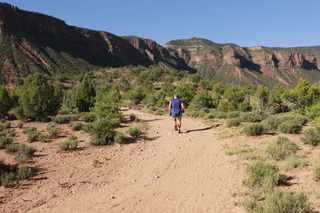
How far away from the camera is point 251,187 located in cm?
429

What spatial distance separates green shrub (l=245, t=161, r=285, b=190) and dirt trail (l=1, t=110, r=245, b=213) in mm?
372

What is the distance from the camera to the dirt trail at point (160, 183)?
4016 mm

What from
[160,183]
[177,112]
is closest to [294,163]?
[160,183]

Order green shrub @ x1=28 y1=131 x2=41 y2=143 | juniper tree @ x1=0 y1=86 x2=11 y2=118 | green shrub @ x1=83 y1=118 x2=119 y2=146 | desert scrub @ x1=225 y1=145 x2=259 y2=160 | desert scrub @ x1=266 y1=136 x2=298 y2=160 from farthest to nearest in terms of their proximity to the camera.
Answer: juniper tree @ x1=0 y1=86 x2=11 y2=118 → green shrub @ x1=28 y1=131 x2=41 y2=143 → green shrub @ x1=83 y1=118 x2=119 y2=146 → desert scrub @ x1=225 y1=145 x2=259 y2=160 → desert scrub @ x1=266 y1=136 x2=298 y2=160

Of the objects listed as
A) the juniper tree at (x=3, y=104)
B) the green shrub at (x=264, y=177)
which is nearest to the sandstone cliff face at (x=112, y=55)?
the juniper tree at (x=3, y=104)

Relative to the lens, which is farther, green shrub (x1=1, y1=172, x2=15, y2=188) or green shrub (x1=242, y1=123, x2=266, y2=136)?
green shrub (x1=242, y1=123, x2=266, y2=136)

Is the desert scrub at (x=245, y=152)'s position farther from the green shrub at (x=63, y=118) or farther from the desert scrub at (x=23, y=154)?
the green shrub at (x=63, y=118)

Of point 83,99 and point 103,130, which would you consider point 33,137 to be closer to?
point 103,130

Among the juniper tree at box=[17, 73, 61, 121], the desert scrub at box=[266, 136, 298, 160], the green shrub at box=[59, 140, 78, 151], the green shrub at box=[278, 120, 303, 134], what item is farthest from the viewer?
the juniper tree at box=[17, 73, 61, 121]

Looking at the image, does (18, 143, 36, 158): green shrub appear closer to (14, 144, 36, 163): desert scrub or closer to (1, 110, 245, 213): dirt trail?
(14, 144, 36, 163): desert scrub

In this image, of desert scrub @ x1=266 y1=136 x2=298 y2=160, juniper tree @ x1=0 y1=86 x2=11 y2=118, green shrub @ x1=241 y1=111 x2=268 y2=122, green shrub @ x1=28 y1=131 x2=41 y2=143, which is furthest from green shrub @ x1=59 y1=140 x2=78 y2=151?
juniper tree @ x1=0 y1=86 x2=11 y2=118

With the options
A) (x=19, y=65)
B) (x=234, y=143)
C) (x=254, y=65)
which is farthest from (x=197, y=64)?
(x=234, y=143)

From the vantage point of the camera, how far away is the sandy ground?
13.3 ft

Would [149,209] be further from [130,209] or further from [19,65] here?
[19,65]
